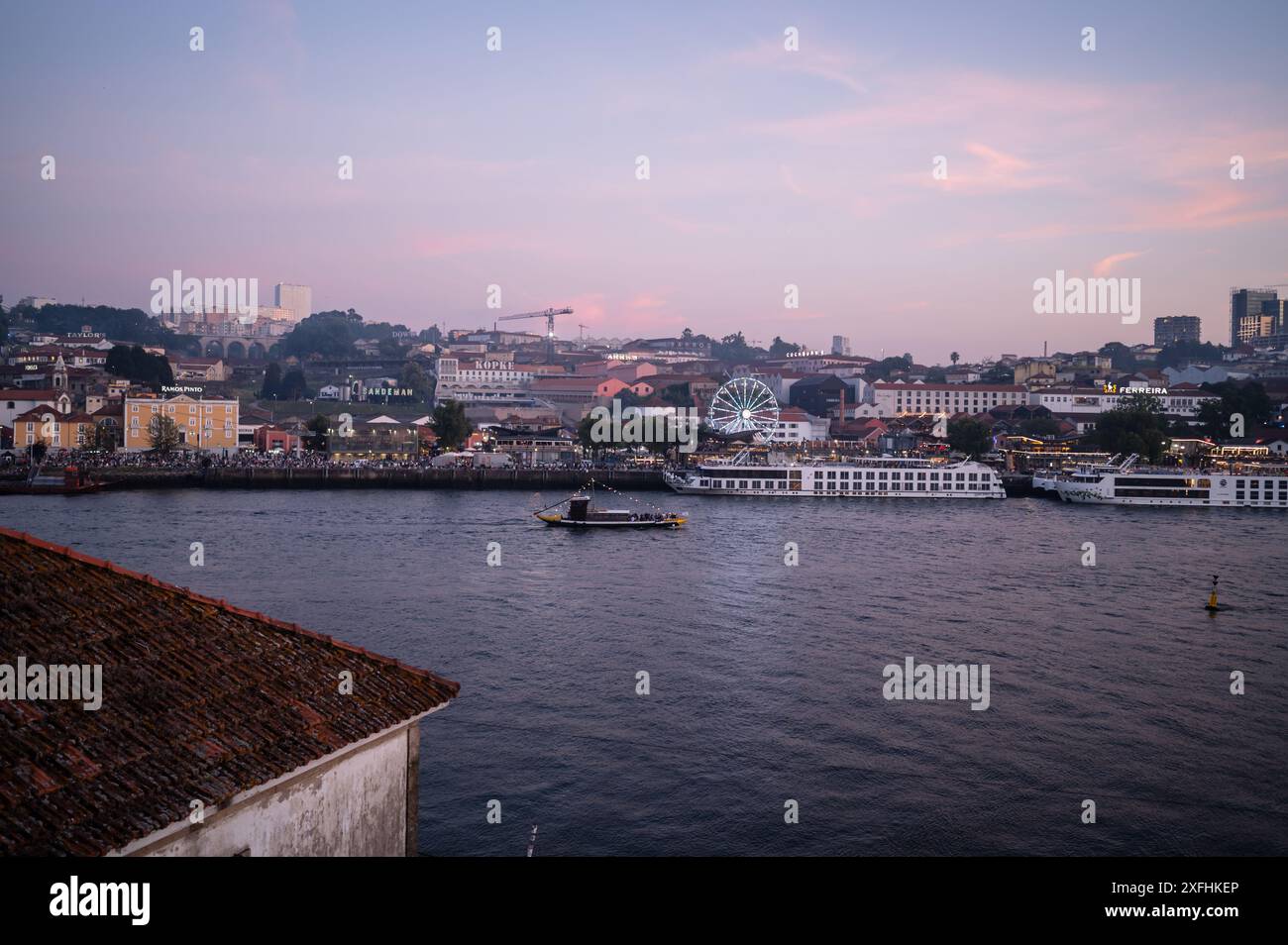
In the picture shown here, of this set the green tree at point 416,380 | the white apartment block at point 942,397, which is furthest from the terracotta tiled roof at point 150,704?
the green tree at point 416,380

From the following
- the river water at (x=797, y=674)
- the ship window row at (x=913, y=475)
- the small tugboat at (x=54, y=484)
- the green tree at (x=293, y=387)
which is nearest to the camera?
the river water at (x=797, y=674)

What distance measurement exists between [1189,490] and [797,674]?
2835cm

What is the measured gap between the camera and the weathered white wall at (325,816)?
3.45 meters

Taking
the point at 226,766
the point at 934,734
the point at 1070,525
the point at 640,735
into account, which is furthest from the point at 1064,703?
the point at 1070,525

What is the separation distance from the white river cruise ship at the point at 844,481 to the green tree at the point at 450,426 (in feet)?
33.5

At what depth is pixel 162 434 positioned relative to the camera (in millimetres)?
38406

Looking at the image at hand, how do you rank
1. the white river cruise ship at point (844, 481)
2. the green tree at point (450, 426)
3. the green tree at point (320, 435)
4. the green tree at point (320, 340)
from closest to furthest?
the white river cruise ship at point (844, 481)
the green tree at point (450, 426)
the green tree at point (320, 435)
the green tree at point (320, 340)

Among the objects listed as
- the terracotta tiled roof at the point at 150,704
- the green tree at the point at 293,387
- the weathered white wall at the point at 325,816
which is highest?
the green tree at the point at 293,387

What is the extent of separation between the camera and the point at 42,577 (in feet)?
13.8

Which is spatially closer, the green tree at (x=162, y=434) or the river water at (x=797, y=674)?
the river water at (x=797, y=674)
